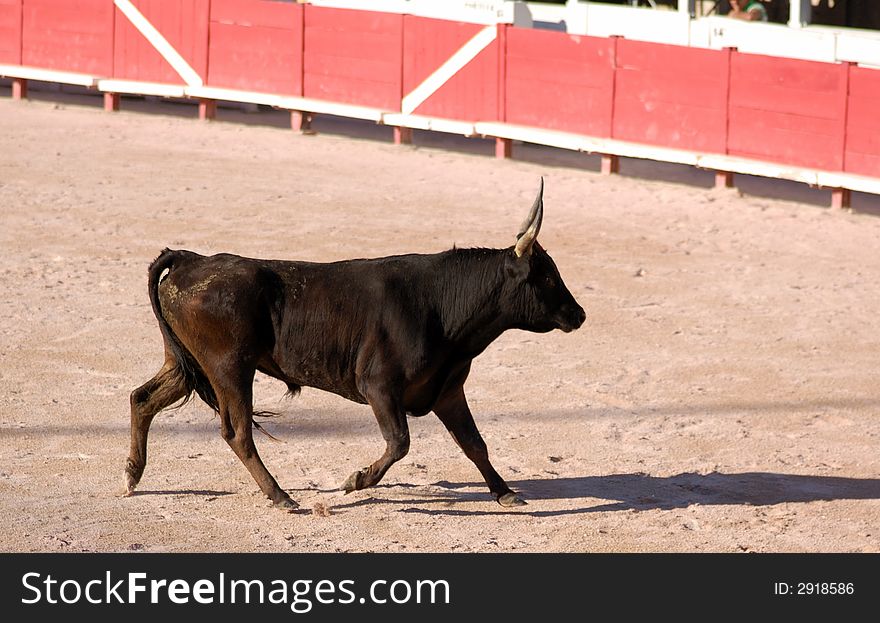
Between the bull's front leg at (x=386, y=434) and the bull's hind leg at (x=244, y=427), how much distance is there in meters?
0.35

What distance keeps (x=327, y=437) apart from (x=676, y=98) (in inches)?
314

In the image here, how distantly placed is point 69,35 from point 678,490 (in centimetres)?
1312

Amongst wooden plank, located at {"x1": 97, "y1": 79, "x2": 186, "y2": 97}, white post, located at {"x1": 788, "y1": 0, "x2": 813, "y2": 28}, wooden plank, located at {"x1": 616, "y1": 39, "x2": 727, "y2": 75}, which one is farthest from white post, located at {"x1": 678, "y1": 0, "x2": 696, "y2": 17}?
wooden plank, located at {"x1": 97, "y1": 79, "x2": 186, "y2": 97}

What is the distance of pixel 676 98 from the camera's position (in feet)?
48.5

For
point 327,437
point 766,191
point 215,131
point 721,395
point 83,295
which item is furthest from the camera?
point 215,131

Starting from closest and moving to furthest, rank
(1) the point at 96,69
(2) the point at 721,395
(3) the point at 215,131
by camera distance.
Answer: (2) the point at 721,395 → (3) the point at 215,131 → (1) the point at 96,69

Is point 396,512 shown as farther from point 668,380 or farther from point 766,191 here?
point 766,191

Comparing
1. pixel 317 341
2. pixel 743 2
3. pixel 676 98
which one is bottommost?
pixel 317 341

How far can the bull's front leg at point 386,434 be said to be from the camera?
6.42 m

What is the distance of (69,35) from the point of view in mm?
18438

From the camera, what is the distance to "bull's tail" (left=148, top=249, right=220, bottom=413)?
6570mm

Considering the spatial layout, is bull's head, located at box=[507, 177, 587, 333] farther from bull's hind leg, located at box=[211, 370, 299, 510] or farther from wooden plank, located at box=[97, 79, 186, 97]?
wooden plank, located at box=[97, 79, 186, 97]

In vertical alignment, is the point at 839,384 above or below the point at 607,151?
below

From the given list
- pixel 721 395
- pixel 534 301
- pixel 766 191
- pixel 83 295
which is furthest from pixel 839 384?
pixel 766 191
